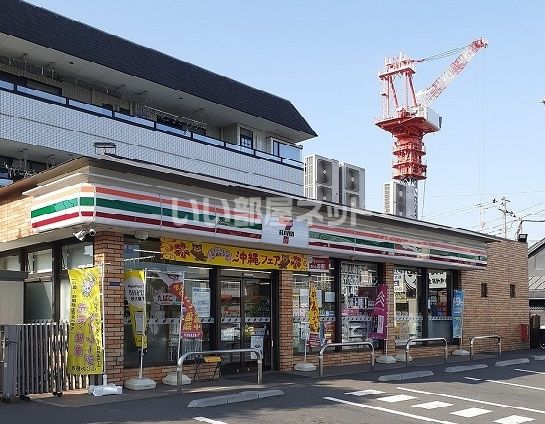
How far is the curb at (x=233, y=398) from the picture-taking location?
11227 millimetres

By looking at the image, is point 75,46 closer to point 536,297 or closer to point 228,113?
point 228,113

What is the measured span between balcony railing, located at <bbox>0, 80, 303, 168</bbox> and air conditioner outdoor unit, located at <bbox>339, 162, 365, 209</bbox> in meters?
4.71

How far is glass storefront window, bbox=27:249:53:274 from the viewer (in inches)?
569

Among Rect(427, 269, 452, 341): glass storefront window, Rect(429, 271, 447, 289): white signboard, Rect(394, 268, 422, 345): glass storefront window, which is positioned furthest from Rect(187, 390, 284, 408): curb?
Rect(429, 271, 447, 289): white signboard

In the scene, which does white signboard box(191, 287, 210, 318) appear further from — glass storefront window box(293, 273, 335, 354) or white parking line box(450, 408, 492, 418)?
white parking line box(450, 408, 492, 418)

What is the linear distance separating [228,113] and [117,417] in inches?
924

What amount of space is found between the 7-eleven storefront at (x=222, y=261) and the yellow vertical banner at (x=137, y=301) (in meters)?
0.17

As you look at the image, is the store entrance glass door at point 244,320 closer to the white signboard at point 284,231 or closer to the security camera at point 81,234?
the white signboard at point 284,231

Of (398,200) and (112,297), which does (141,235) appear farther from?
(398,200)

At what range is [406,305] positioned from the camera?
67.1ft

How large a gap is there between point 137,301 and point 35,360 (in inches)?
84.1

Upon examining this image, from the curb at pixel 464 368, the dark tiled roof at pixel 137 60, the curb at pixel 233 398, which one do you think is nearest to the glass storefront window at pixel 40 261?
the curb at pixel 233 398

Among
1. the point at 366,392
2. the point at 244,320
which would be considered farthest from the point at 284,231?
the point at 366,392

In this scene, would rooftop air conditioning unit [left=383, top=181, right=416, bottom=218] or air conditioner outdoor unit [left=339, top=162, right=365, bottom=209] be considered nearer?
rooftop air conditioning unit [left=383, top=181, right=416, bottom=218]
